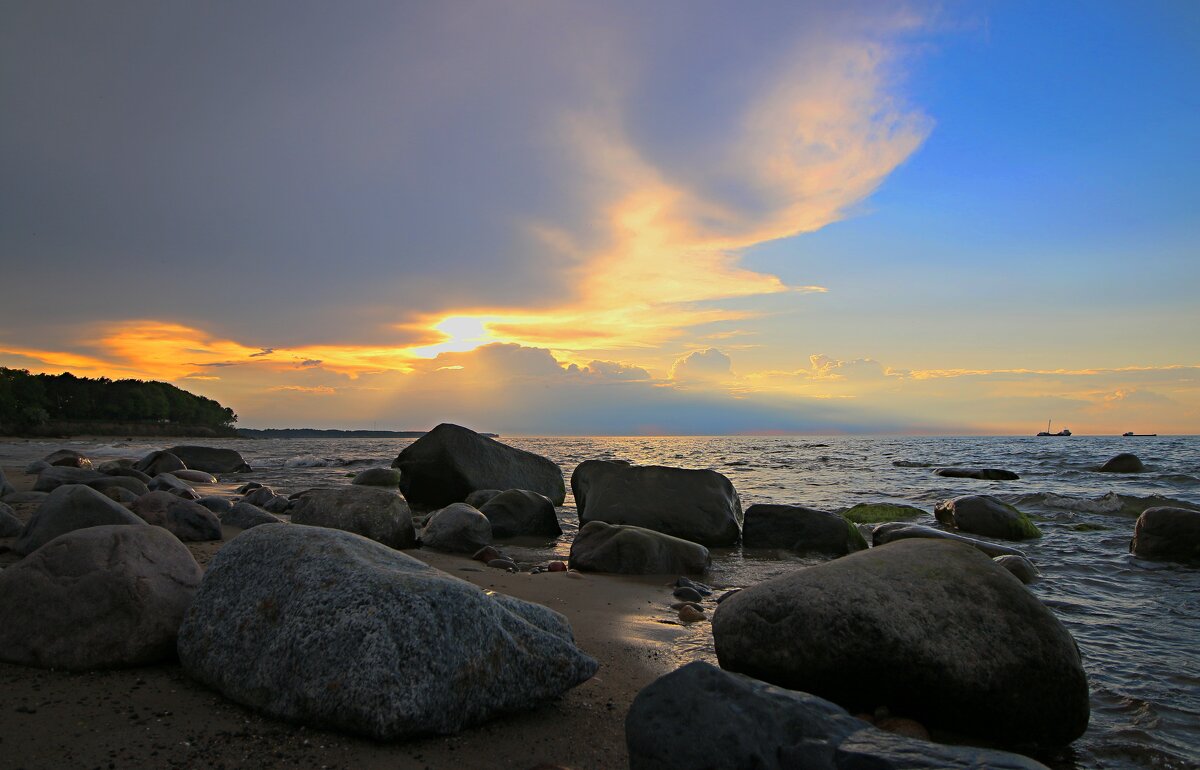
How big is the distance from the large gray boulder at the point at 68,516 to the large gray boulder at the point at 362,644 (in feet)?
10.5

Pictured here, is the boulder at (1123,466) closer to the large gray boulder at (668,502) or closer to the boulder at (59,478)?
the large gray boulder at (668,502)

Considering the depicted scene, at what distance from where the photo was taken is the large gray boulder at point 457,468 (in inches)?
538

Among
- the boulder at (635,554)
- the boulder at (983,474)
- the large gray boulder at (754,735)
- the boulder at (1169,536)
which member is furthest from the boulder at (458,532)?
the boulder at (983,474)

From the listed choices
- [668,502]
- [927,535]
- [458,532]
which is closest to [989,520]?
[927,535]

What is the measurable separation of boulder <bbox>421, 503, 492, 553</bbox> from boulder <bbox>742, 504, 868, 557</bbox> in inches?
141

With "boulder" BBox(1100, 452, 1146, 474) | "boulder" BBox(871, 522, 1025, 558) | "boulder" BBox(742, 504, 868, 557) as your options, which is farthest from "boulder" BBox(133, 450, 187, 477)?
"boulder" BBox(1100, 452, 1146, 474)

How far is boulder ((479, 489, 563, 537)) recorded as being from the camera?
32.1 feet

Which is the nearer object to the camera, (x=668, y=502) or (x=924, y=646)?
(x=924, y=646)

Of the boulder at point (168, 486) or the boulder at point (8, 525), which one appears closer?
the boulder at point (8, 525)

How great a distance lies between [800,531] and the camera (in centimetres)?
878

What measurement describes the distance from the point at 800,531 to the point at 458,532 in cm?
444

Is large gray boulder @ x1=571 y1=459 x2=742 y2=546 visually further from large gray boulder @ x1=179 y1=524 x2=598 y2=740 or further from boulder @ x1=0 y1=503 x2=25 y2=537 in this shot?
boulder @ x1=0 y1=503 x2=25 y2=537

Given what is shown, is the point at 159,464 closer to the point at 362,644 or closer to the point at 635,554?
the point at 635,554

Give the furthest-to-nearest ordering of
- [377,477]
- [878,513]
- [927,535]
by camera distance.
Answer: [377,477]
[878,513]
[927,535]
